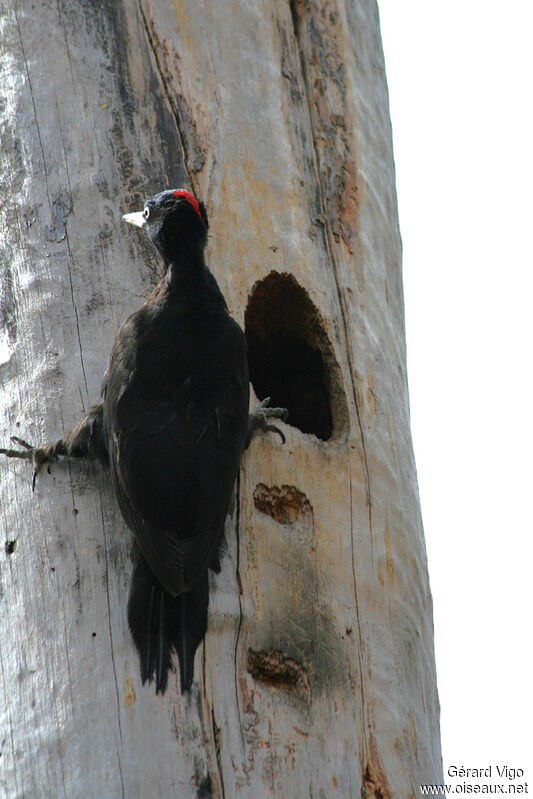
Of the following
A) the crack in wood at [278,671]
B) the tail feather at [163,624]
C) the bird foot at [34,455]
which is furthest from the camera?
the bird foot at [34,455]

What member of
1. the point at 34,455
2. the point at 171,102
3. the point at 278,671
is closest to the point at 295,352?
the point at 171,102

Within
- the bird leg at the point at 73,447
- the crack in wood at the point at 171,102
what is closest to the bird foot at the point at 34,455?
the bird leg at the point at 73,447

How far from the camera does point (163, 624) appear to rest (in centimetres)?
351

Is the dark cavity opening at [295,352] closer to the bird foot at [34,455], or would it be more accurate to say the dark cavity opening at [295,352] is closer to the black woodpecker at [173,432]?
the black woodpecker at [173,432]

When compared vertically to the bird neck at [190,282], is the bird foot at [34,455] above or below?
below

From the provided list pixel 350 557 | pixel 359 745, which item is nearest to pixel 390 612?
pixel 350 557

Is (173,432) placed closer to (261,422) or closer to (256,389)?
(261,422)

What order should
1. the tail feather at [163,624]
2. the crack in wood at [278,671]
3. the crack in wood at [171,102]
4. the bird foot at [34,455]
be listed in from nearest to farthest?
the tail feather at [163,624] < the crack in wood at [278,671] < the bird foot at [34,455] < the crack in wood at [171,102]

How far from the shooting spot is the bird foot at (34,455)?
373 centimetres

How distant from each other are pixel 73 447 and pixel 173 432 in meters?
0.31

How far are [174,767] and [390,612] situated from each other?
970mm

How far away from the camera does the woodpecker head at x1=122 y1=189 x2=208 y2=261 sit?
3955 mm

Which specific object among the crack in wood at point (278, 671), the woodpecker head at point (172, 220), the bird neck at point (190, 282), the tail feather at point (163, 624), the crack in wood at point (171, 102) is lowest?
the crack in wood at point (278, 671)

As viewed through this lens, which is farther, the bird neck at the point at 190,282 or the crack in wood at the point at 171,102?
the crack in wood at the point at 171,102
